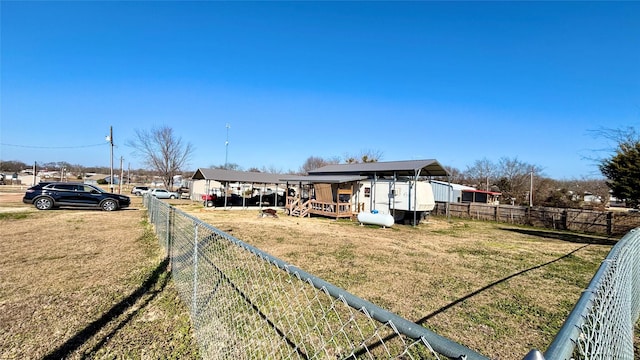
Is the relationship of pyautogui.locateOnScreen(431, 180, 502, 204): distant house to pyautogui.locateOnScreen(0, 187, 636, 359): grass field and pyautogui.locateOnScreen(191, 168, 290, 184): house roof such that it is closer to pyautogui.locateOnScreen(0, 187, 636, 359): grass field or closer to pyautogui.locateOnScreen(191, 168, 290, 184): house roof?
pyautogui.locateOnScreen(191, 168, 290, 184): house roof

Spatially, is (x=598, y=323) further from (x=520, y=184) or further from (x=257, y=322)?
(x=520, y=184)

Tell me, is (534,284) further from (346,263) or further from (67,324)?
(67,324)

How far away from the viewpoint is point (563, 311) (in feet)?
15.4

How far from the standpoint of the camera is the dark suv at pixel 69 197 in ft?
48.6

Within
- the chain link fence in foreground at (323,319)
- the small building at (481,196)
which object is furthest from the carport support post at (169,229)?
the small building at (481,196)

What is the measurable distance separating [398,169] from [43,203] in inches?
727

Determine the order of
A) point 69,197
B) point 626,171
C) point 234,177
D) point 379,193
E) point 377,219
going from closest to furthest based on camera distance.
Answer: point 626,171, point 377,219, point 69,197, point 379,193, point 234,177

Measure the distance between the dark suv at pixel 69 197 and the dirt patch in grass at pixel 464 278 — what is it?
370 inches

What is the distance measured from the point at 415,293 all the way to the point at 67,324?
16.2 feet

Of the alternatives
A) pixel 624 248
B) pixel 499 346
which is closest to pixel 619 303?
pixel 624 248

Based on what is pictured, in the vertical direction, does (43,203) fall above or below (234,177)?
below

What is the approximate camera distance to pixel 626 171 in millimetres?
11258

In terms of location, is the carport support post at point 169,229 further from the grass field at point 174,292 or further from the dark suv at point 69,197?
the dark suv at point 69,197

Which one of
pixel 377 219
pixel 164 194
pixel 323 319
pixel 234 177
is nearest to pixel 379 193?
pixel 377 219
